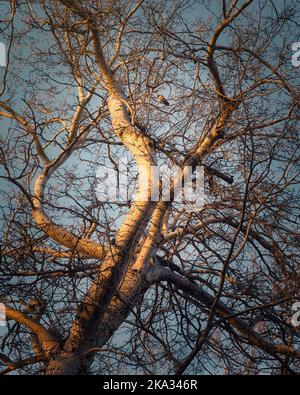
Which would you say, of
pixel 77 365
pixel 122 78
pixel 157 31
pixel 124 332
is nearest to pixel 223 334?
pixel 124 332

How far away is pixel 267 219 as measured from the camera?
4242mm

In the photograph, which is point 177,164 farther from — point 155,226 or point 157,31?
point 157,31

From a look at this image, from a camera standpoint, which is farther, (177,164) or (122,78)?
(122,78)

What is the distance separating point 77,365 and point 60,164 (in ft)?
11.8

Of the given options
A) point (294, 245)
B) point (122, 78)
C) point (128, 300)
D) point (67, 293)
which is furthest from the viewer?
point (122, 78)

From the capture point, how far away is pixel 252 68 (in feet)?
13.2

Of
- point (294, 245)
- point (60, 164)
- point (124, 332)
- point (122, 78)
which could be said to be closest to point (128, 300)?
point (124, 332)

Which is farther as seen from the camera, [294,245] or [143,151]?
[143,151]

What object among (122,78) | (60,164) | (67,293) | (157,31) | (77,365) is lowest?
(77,365)

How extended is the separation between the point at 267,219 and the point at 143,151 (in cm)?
168

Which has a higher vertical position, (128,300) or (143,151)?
(143,151)

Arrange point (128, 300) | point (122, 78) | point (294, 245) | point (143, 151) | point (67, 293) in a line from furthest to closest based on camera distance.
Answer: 1. point (122, 78)
2. point (143, 151)
3. point (294, 245)
4. point (128, 300)
5. point (67, 293)

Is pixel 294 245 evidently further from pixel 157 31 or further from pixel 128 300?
pixel 157 31

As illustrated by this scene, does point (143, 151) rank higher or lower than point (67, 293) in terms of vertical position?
higher
